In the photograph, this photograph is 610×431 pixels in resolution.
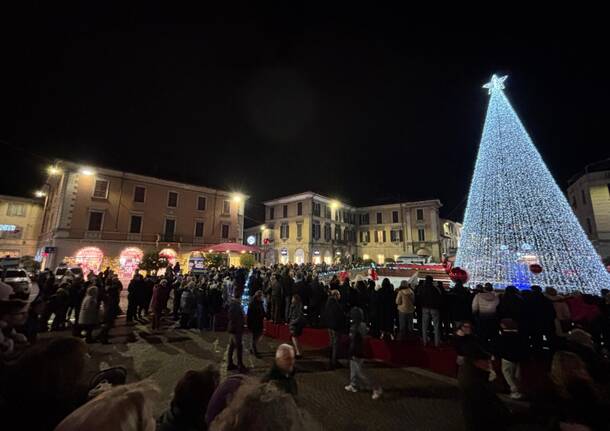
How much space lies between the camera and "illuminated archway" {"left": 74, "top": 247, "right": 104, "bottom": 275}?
21234 mm

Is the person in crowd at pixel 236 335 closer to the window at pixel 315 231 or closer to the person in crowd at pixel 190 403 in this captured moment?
the person in crowd at pixel 190 403

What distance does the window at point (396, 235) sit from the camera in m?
43.8

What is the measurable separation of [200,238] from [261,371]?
80.2 feet

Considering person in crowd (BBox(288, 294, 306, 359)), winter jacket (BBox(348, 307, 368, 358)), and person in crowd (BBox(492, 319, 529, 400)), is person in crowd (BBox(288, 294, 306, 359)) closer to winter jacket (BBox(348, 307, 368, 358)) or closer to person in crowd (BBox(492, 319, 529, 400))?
winter jacket (BBox(348, 307, 368, 358))

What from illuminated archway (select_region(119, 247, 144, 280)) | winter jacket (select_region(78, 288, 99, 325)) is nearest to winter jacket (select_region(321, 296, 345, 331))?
winter jacket (select_region(78, 288, 99, 325))

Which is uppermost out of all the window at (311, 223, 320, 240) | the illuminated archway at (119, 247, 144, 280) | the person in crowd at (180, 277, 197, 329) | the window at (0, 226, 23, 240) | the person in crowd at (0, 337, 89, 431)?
the window at (311, 223, 320, 240)

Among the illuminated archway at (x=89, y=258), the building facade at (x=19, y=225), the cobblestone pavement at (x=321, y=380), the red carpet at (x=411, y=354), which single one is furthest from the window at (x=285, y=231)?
the red carpet at (x=411, y=354)

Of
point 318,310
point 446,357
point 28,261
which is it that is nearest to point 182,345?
point 318,310

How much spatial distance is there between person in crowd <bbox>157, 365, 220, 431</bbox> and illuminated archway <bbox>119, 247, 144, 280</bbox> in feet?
81.0

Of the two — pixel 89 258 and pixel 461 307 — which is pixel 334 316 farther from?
pixel 89 258

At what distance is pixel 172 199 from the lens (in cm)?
2739

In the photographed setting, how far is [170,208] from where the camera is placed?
27031 mm

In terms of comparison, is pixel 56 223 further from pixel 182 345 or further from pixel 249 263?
pixel 182 345

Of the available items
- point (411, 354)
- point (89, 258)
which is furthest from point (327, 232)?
Result: point (411, 354)
